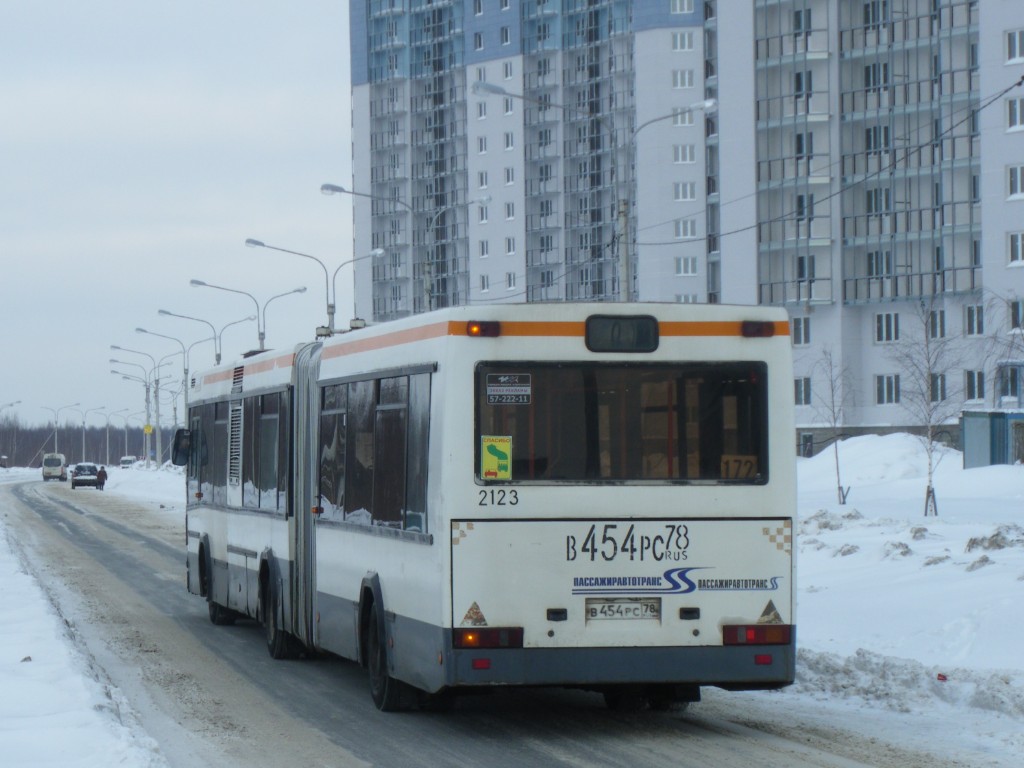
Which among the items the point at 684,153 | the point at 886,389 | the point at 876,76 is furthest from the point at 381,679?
the point at 684,153

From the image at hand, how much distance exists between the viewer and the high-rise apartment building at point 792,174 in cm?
7488

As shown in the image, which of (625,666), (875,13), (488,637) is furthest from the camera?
(875,13)

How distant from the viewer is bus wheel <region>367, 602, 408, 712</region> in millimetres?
11375

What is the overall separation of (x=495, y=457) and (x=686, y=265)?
296 feet

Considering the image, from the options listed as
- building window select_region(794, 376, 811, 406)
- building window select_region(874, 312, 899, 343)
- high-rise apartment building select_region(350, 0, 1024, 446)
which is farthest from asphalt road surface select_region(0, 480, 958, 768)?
building window select_region(874, 312, 899, 343)

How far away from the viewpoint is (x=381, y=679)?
11.5 meters

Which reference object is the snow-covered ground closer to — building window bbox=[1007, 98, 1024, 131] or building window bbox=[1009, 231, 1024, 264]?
building window bbox=[1009, 231, 1024, 264]

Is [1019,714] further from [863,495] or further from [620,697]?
[863,495]

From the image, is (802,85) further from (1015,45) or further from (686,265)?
(686,265)

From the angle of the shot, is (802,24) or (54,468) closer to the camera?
(802,24)

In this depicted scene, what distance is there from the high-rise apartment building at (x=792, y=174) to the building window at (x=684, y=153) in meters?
0.09

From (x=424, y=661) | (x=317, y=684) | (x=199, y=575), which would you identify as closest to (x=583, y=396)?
(x=424, y=661)

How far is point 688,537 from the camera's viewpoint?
10219 millimetres

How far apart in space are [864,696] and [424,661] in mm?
3350
